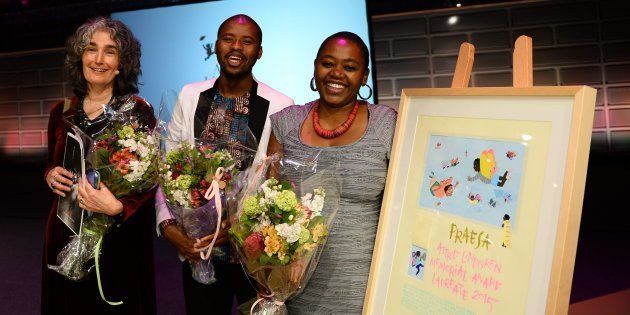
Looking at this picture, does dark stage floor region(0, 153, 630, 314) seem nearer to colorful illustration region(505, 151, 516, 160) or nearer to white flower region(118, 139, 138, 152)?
white flower region(118, 139, 138, 152)

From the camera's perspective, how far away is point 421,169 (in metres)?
1.30

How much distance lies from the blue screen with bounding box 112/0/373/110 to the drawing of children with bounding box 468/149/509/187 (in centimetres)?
170

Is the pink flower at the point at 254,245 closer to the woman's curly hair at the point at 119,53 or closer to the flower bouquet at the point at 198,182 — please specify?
the flower bouquet at the point at 198,182

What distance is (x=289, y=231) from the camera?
4.02 ft

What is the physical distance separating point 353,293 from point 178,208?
518 millimetres

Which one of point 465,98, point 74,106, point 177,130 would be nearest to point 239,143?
point 177,130

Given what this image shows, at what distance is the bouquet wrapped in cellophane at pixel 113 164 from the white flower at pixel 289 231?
538 millimetres

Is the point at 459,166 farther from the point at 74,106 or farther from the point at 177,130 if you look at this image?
the point at 74,106

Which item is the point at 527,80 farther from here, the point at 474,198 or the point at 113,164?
the point at 113,164

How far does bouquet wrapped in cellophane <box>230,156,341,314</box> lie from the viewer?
1.24m

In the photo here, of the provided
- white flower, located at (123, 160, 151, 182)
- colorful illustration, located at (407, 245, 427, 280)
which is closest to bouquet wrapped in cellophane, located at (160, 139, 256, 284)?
white flower, located at (123, 160, 151, 182)

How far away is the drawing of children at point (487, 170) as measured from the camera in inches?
43.8

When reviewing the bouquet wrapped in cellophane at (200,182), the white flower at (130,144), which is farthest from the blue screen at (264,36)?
the bouquet wrapped in cellophane at (200,182)

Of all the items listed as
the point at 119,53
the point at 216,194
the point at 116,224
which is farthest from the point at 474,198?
the point at 119,53
